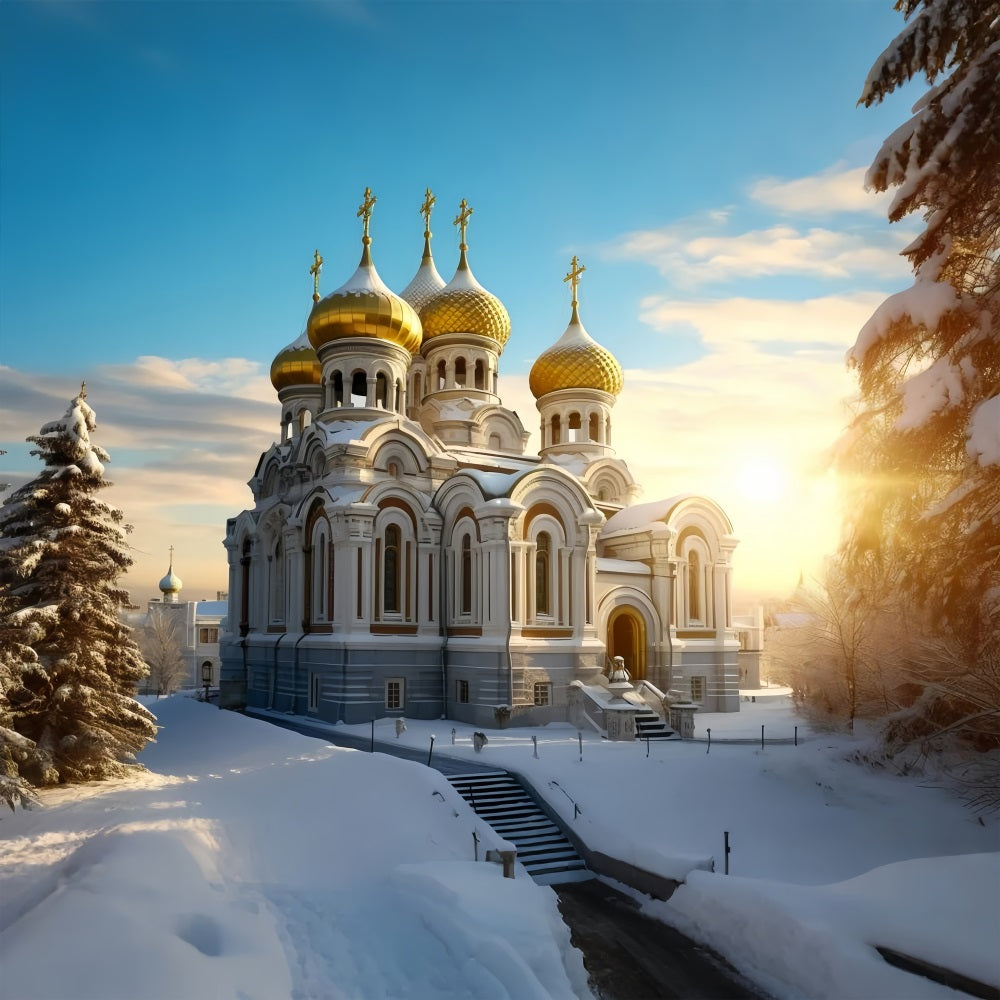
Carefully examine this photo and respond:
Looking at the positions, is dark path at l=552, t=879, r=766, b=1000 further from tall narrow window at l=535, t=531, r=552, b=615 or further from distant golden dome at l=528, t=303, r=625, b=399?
distant golden dome at l=528, t=303, r=625, b=399

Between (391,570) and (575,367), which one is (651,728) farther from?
(575,367)

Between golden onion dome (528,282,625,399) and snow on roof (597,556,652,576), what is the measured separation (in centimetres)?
855

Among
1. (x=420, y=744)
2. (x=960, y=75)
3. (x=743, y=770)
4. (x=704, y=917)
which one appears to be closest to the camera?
(x=960, y=75)

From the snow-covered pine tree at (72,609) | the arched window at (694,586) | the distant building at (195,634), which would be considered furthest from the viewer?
the distant building at (195,634)

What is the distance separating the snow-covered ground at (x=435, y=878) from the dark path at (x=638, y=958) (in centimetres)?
34

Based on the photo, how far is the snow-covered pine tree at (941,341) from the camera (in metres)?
9.50

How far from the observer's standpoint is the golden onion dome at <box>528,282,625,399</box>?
34.8 m

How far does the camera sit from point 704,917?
41.5 feet

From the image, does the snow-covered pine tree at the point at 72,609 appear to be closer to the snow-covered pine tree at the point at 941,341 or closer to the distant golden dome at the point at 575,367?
the snow-covered pine tree at the point at 941,341

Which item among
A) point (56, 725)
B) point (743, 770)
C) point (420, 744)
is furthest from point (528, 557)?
point (56, 725)

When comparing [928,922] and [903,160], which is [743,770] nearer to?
[928,922]

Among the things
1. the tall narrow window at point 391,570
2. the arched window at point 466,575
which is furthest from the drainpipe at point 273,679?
the arched window at point 466,575

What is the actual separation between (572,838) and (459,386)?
70.2 feet

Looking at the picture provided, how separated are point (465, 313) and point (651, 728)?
59.7ft
